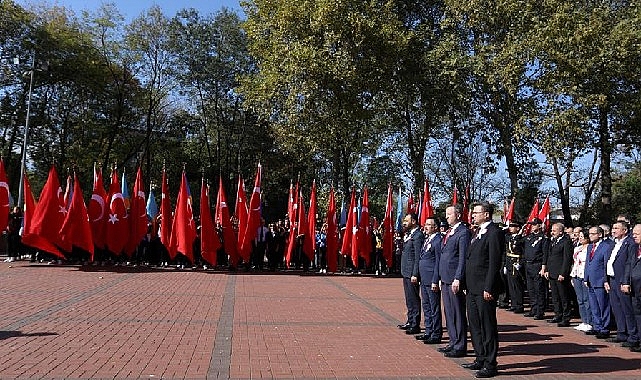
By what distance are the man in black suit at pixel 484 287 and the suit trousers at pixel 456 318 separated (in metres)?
0.54

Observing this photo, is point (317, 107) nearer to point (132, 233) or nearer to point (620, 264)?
point (132, 233)

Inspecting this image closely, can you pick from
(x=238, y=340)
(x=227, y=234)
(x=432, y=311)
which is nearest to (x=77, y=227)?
(x=227, y=234)

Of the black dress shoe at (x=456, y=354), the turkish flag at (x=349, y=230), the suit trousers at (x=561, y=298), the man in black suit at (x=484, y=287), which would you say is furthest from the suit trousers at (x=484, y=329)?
the turkish flag at (x=349, y=230)

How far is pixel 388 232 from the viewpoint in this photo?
22.1 metres

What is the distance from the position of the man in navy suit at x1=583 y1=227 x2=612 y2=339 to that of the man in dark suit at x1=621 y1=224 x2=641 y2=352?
860mm

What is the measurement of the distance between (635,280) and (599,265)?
1.24 m

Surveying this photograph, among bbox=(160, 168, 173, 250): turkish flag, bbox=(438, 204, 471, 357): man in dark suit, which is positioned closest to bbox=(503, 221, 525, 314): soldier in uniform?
bbox=(438, 204, 471, 357): man in dark suit

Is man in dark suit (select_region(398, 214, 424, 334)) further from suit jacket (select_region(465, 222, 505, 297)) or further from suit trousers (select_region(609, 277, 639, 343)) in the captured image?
suit trousers (select_region(609, 277, 639, 343))

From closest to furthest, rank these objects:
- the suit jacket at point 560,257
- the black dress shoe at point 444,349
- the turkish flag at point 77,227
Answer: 1. the black dress shoe at point 444,349
2. the suit jacket at point 560,257
3. the turkish flag at point 77,227

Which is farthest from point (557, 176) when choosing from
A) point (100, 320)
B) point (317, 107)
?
point (100, 320)

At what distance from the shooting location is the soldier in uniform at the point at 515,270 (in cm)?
1300

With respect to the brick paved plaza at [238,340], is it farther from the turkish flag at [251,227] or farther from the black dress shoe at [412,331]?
the turkish flag at [251,227]

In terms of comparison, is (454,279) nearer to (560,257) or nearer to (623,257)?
(623,257)

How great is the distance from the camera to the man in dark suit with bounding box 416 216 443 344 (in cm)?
897
